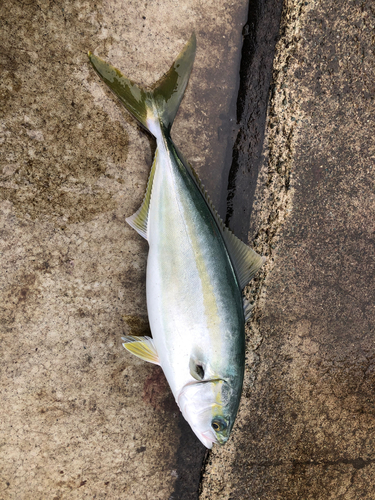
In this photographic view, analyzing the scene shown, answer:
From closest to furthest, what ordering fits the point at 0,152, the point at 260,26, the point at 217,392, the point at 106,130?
1. the point at 217,392
2. the point at 0,152
3. the point at 106,130
4. the point at 260,26

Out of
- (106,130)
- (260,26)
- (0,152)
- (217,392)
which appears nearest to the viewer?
(217,392)

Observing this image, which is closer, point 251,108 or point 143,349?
point 143,349

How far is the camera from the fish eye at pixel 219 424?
1795 mm

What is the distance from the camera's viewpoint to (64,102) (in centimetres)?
198

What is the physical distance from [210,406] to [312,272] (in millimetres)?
1139

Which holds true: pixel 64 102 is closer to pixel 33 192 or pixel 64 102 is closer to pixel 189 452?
pixel 33 192

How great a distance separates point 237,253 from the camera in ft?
6.30

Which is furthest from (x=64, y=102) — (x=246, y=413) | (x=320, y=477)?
(x=320, y=477)

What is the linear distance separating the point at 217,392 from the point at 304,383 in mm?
839

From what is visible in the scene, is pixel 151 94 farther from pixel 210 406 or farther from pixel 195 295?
pixel 210 406

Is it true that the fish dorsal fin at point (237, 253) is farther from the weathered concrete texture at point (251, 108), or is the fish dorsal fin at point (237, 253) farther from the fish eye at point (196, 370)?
the fish eye at point (196, 370)

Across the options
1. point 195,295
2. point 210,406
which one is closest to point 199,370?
Answer: point 210,406

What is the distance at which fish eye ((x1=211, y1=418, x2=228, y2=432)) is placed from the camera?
1.79 m

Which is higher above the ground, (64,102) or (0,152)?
(64,102)
